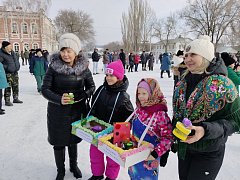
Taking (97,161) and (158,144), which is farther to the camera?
(97,161)

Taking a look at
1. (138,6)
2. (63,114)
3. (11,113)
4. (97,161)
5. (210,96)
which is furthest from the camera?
(138,6)

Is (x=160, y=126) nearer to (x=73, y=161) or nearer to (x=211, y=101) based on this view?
(x=211, y=101)

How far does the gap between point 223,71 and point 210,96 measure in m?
0.22

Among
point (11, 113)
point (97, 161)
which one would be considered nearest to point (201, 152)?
point (97, 161)

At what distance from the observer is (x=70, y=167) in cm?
273

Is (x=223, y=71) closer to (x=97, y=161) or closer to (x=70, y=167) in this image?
(x=97, y=161)

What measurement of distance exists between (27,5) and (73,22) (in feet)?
45.0

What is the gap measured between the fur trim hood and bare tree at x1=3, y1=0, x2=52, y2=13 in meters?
24.6

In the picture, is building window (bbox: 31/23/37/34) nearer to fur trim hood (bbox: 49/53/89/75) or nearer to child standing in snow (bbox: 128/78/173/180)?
fur trim hood (bbox: 49/53/89/75)

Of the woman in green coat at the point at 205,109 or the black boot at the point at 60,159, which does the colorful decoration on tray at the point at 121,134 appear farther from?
the black boot at the point at 60,159

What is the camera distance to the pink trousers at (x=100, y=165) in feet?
7.93

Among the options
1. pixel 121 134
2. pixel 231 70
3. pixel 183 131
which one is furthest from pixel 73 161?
pixel 231 70

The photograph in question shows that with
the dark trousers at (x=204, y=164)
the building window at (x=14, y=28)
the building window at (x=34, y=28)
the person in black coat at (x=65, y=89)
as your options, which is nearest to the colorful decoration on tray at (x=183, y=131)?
the dark trousers at (x=204, y=164)

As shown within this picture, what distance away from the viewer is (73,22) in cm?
3628
